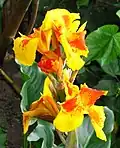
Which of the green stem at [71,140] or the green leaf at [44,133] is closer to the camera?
the green stem at [71,140]

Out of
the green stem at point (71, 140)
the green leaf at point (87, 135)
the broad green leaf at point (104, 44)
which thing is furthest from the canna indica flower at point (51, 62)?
the broad green leaf at point (104, 44)

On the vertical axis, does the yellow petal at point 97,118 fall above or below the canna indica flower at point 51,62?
below

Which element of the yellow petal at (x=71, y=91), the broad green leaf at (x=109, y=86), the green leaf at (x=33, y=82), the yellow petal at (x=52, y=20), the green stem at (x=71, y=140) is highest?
the yellow petal at (x=52, y=20)

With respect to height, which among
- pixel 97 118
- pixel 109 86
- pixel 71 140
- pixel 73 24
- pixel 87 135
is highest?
pixel 73 24

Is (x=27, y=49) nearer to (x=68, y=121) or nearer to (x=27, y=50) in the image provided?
(x=27, y=50)

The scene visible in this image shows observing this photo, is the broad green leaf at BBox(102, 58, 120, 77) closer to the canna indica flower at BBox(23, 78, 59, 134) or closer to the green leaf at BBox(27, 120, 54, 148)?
the green leaf at BBox(27, 120, 54, 148)

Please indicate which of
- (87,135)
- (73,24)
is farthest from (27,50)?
(87,135)

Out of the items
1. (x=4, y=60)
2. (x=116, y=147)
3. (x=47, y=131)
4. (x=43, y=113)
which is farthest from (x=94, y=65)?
(x=43, y=113)

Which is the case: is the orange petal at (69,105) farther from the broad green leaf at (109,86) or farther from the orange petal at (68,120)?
the broad green leaf at (109,86)
